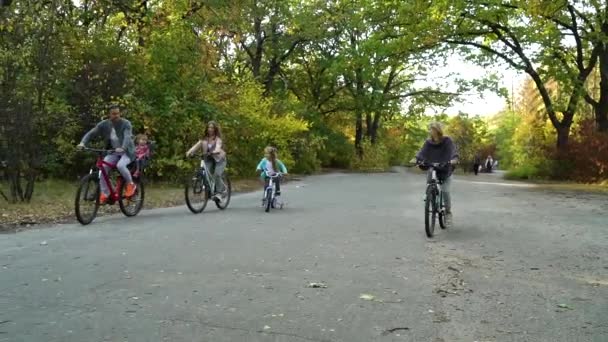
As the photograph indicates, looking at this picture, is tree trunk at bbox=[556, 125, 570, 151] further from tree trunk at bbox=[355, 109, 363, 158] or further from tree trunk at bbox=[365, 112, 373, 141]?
tree trunk at bbox=[365, 112, 373, 141]

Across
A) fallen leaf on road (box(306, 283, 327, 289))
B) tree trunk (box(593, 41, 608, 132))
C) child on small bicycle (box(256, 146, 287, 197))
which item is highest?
tree trunk (box(593, 41, 608, 132))

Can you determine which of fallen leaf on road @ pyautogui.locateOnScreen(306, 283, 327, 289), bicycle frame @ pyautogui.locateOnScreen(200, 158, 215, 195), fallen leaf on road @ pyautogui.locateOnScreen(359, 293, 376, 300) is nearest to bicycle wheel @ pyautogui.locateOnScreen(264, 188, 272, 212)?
bicycle frame @ pyautogui.locateOnScreen(200, 158, 215, 195)

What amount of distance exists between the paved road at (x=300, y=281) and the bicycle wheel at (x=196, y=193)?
1.16 meters

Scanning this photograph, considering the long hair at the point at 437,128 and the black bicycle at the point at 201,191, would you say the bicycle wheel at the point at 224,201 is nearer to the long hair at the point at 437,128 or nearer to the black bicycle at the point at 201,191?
the black bicycle at the point at 201,191

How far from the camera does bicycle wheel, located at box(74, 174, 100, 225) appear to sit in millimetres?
9562

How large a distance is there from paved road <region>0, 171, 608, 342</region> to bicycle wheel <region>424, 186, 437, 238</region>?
0.28m

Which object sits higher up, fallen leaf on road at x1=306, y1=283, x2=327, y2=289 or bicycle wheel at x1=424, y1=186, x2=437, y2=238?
bicycle wheel at x1=424, y1=186, x2=437, y2=238

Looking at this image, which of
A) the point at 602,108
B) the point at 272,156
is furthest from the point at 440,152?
the point at 602,108

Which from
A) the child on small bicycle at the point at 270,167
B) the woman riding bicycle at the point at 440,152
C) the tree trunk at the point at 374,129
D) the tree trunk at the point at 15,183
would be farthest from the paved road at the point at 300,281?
the tree trunk at the point at 374,129

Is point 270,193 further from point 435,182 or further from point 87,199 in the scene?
point 435,182

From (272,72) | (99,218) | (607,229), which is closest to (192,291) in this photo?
(99,218)

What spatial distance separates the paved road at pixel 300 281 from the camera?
431 cm

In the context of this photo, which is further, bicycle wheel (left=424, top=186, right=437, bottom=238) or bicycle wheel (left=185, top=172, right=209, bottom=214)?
bicycle wheel (left=185, top=172, right=209, bottom=214)

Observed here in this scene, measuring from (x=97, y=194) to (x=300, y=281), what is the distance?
5456 mm
